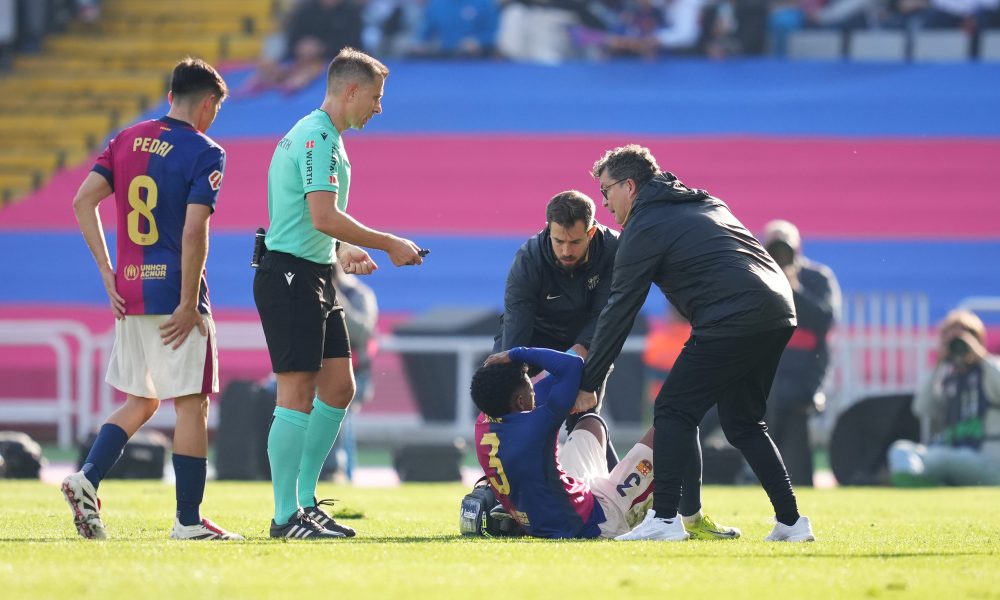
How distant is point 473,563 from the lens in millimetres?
5695

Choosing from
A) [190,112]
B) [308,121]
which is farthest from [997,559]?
[190,112]

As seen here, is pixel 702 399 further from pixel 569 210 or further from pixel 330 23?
pixel 330 23

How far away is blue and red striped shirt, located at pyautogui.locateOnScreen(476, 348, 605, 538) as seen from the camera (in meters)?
6.74

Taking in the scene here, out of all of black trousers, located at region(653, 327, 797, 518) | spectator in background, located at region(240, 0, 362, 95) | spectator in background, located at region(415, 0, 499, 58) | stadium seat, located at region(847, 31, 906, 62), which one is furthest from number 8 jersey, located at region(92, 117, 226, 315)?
stadium seat, located at region(847, 31, 906, 62)

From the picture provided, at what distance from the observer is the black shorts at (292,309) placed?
662cm

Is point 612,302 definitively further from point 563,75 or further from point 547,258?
point 563,75

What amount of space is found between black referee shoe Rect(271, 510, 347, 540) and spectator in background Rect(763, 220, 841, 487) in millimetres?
6007

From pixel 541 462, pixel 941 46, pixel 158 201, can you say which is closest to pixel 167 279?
pixel 158 201

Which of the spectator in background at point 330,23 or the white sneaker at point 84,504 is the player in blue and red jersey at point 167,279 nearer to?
the white sneaker at point 84,504

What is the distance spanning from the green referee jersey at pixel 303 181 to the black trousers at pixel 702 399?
67.5 inches

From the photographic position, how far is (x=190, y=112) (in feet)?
22.1

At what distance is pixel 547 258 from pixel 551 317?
0.36 meters

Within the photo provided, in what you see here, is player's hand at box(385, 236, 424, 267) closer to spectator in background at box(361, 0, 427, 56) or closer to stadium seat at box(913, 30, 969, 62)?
stadium seat at box(913, 30, 969, 62)

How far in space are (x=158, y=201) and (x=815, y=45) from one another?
59.1 ft
